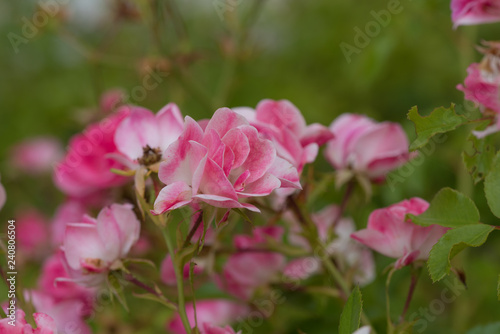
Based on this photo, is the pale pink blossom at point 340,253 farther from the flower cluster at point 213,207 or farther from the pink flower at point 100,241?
the pink flower at point 100,241

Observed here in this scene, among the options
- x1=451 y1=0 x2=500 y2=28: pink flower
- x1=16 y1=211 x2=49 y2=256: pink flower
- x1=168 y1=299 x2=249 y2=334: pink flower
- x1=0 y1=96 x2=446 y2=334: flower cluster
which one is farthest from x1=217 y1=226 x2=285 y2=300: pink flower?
x1=16 y1=211 x2=49 y2=256: pink flower

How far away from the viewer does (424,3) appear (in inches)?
39.4

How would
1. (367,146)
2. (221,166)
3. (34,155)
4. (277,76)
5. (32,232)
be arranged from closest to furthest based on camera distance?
(221,166) → (367,146) → (32,232) → (34,155) → (277,76)

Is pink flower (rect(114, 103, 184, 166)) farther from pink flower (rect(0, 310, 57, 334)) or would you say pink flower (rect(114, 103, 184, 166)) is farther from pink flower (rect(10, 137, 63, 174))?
pink flower (rect(10, 137, 63, 174))

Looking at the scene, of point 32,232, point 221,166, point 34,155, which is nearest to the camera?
point 221,166

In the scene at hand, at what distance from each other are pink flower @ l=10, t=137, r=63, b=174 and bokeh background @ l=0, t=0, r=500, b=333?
0.04m

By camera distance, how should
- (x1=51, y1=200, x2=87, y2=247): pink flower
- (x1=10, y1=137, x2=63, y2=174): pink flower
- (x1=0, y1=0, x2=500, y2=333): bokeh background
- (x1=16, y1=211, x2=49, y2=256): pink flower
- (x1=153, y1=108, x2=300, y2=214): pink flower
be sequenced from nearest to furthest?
(x1=153, y1=108, x2=300, y2=214): pink flower, (x1=51, y1=200, x2=87, y2=247): pink flower, (x1=0, y1=0, x2=500, y2=333): bokeh background, (x1=16, y1=211, x2=49, y2=256): pink flower, (x1=10, y1=137, x2=63, y2=174): pink flower

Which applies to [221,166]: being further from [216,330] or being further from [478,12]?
[478,12]

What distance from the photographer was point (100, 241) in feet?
2.13

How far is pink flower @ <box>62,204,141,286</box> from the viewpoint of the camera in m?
0.65

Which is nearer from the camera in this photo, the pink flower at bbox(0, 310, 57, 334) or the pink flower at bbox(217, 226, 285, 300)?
the pink flower at bbox(0, 310, 57, 334)

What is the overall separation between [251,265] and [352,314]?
299 millimetres

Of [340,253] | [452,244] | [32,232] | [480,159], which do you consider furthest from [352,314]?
[32,232]

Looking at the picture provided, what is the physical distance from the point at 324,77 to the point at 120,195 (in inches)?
54.9
